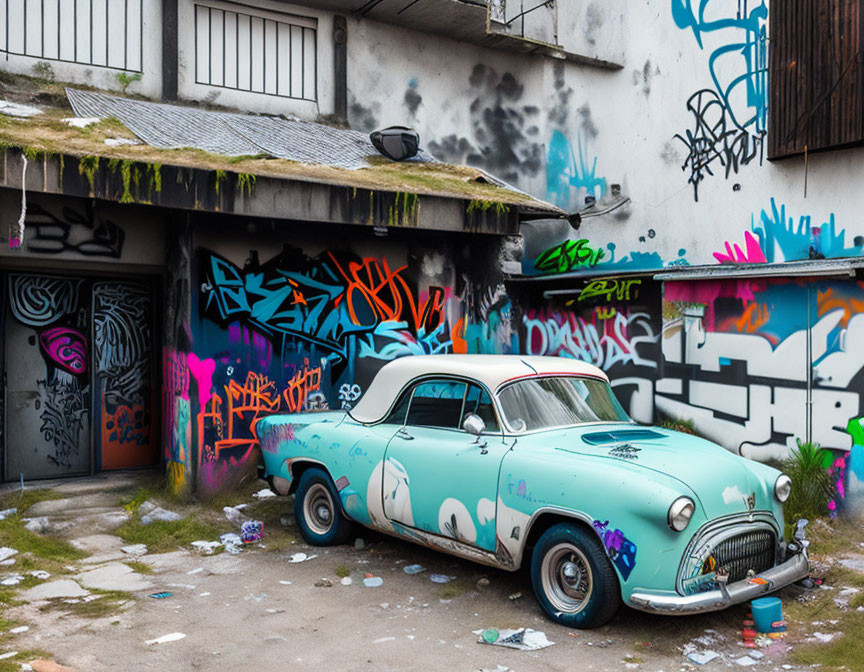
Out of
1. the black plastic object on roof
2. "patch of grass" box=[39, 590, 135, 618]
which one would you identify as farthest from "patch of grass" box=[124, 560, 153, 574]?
the black plastic object on roof

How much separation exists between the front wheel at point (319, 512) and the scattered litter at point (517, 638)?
2039 mm

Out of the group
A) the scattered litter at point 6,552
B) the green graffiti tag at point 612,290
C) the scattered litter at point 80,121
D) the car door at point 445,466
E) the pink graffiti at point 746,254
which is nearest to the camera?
the car door at point 445,466

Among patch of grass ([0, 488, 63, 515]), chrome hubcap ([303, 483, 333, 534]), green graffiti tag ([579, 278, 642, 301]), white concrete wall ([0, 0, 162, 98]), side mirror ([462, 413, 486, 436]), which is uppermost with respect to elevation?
white concrete wall ([0, 0, 162, 98])

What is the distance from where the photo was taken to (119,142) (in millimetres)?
7594

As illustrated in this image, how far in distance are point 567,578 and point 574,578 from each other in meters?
0.06

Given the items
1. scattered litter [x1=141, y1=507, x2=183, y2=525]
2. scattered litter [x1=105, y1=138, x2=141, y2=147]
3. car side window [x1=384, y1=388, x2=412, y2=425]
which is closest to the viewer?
car side window [x1=384, y1=388, x2=412, y2=425]

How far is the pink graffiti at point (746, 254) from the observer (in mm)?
10102


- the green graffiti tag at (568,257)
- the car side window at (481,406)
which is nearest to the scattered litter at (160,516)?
the car side window at (481,406)

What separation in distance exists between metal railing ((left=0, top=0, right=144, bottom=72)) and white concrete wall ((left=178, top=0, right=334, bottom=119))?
1.95ft

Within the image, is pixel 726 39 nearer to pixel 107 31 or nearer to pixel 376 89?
pixel 376 89

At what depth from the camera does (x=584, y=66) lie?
1262 centimetres

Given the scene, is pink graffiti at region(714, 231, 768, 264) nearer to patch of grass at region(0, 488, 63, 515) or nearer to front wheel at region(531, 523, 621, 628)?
front wheel at region(531, 523, 621, 628)

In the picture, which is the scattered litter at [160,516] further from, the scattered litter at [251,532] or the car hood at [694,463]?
the car hood at [694,463]

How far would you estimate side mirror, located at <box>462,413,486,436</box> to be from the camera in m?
5.48
